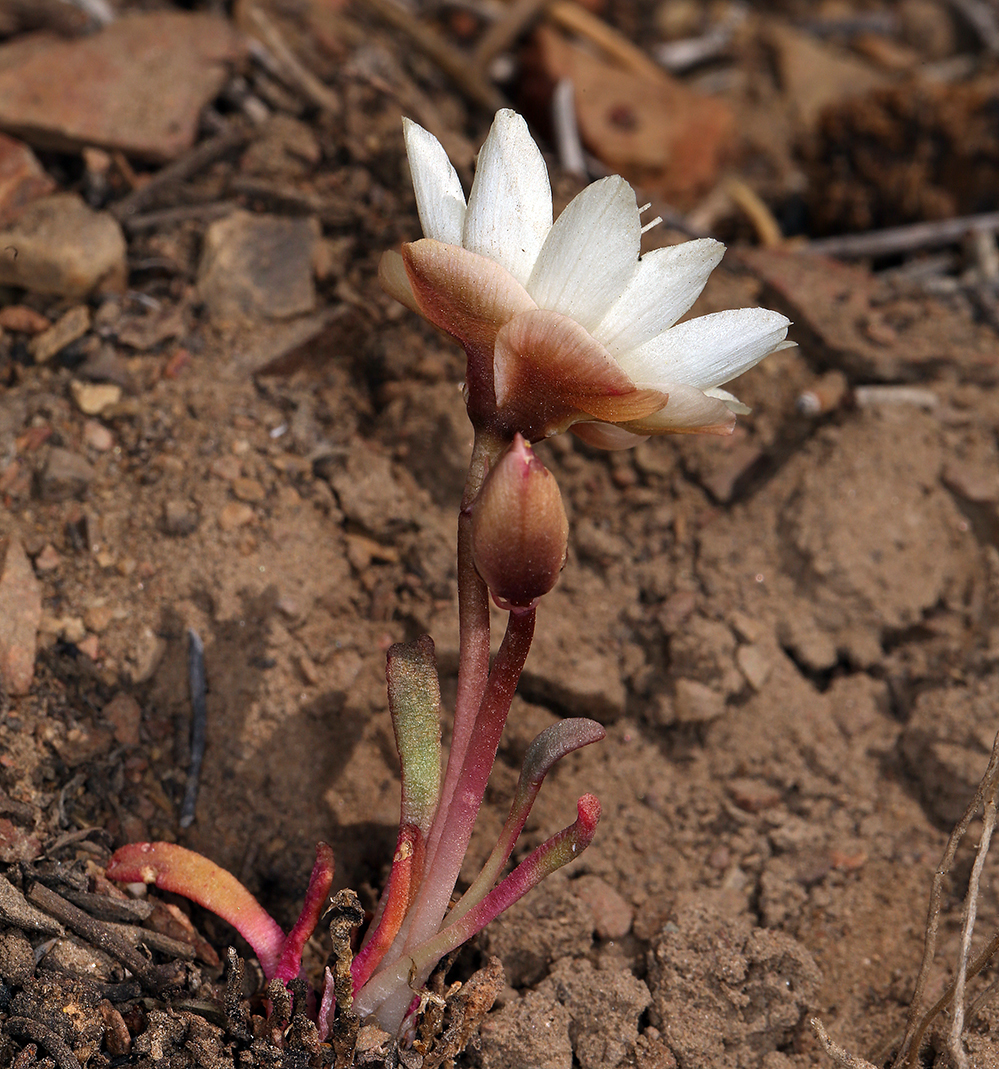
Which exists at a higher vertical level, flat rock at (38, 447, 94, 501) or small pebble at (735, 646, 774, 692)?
flat rock at (38, 447, 94, 501)

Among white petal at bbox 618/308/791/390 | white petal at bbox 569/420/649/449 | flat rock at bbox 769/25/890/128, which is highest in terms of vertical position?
white petal at bbox 618/308/791/390

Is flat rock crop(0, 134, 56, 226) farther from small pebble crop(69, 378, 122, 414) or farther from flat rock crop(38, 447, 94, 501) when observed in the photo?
flat rock crop(38, 447, 94, 501)

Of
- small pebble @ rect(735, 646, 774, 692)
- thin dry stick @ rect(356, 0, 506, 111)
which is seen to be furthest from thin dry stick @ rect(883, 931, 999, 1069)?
thin dry stick @ rect(356, 0, 506, 111)

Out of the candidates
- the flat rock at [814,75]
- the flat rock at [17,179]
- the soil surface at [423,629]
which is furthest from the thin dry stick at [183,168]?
the flat rock at [814,75]

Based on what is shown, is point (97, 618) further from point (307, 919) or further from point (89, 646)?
point (307, 919)

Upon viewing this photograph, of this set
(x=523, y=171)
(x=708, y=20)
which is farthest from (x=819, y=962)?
(x=708, y=20)

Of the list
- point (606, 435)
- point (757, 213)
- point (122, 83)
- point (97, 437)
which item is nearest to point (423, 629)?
point (606, 435)

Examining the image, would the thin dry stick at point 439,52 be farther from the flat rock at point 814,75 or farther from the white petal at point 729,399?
the white petal at point 729,399
